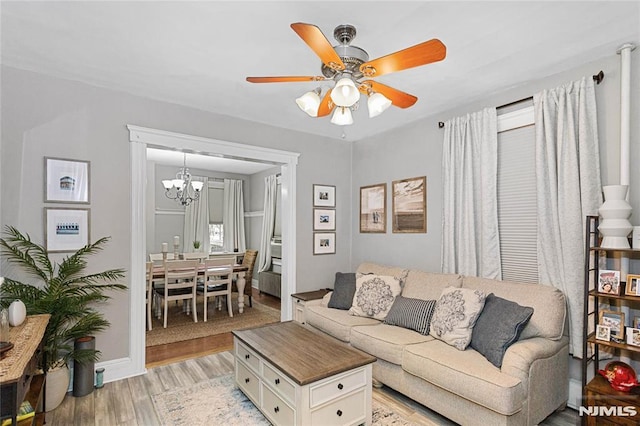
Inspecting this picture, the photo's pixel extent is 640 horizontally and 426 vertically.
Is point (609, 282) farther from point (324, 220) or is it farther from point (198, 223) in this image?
point (198, 223)

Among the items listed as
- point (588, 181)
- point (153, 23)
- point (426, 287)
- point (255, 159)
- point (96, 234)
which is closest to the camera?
point (153, 23)

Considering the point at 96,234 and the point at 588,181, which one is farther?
the point at 96,234

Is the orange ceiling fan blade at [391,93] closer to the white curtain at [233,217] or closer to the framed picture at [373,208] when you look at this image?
the framed picture at [373,208]

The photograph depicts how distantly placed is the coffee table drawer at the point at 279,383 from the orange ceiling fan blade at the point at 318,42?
1937 millimetres

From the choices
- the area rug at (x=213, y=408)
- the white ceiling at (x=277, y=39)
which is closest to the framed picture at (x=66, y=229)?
the white ceiling at (x=277, y=39)

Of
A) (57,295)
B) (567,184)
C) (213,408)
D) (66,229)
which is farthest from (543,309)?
(66,229)

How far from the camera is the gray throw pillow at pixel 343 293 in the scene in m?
3.62

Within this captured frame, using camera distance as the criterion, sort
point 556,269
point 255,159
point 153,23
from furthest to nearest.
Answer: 1. point 255,159
2. point 556,269
3. point 153,23

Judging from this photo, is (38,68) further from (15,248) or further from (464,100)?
(464,100)

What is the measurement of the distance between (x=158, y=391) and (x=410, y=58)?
3180mm

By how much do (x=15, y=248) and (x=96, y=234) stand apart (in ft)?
1.80

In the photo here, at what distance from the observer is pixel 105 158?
305 centimetres

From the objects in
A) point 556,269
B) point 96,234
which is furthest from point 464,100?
point 96,234

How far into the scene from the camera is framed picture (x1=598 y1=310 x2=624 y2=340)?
85.1 inches
